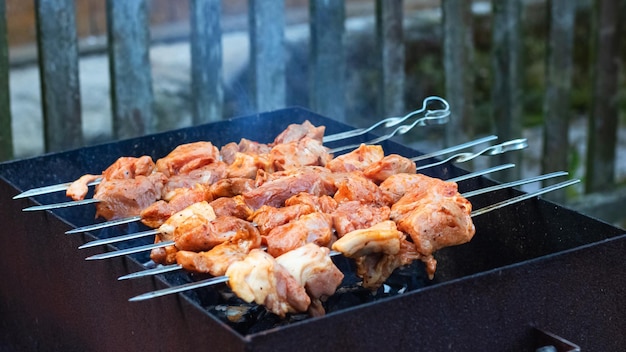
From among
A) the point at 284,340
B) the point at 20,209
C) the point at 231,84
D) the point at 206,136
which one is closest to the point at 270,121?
the point at 206,136

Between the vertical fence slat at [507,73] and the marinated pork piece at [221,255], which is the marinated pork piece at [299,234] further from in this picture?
the vertical fence slat at [507,73]

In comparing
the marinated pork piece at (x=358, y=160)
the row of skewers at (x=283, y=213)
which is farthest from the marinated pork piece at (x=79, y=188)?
the marinated pork piece at (x=358, y=160)

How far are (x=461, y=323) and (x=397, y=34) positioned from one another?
2729 millimetres

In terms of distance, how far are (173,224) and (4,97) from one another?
1829mm

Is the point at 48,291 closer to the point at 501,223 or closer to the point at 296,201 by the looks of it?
the point at 296,201

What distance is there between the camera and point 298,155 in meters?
2.97

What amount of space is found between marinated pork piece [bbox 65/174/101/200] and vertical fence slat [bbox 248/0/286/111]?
5.47 feet

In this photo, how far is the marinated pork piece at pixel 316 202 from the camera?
102 inches

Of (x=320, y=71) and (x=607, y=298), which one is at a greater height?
(x=320, y=71)

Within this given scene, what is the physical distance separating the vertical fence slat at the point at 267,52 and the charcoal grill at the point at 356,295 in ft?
3.96

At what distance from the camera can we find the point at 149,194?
283 cm

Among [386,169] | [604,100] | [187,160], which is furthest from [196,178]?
[604,100]

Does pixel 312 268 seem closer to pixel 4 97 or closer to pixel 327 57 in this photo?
pixel 4 97

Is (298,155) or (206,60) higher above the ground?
(206,60)
